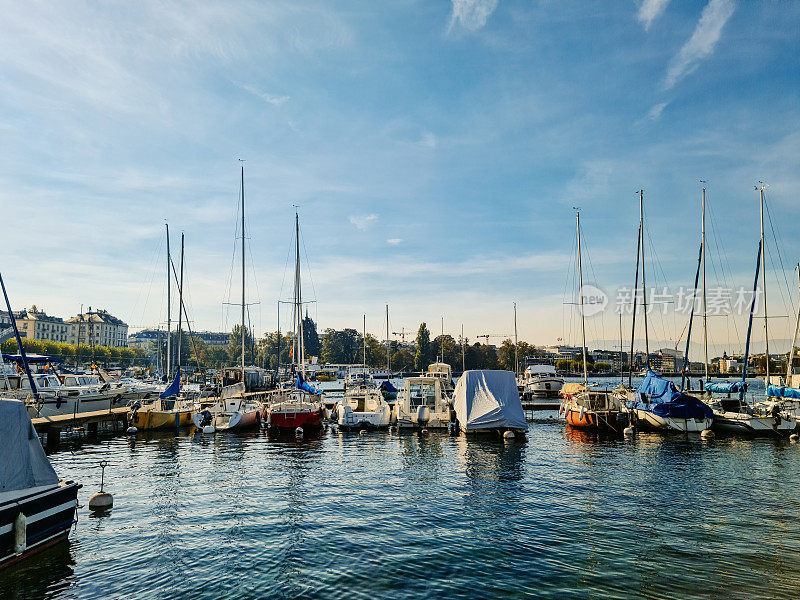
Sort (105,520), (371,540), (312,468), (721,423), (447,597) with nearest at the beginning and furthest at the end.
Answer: (447,597) → (371,540) → (105,520) → (312,468) → (721,423)

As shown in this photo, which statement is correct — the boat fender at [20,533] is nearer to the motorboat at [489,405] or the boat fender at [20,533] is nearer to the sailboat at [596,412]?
the motorboat at [489,405]

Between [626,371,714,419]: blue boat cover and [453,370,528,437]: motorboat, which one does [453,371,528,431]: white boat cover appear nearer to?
[453,370,528,437]: motorboat

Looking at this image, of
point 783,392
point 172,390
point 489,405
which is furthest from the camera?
point 783,392

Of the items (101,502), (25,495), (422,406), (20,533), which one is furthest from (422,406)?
(20,533)

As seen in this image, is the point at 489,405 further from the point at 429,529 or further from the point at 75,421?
the point at 75,421

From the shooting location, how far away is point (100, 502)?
774 inches

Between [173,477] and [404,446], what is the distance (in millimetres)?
15271

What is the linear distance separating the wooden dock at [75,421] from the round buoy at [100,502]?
56.5 feet

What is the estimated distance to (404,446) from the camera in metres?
35.6

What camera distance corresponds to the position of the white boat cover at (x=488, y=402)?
37.8 metres

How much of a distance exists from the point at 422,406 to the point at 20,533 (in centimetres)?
3126

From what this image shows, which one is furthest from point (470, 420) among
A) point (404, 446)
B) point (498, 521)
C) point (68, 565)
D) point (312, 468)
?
point (68, 565)

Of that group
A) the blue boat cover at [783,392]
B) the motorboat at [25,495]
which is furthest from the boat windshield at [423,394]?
the blue boat cover at [783,392]

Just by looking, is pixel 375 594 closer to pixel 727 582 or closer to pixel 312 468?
pixel 727 582
